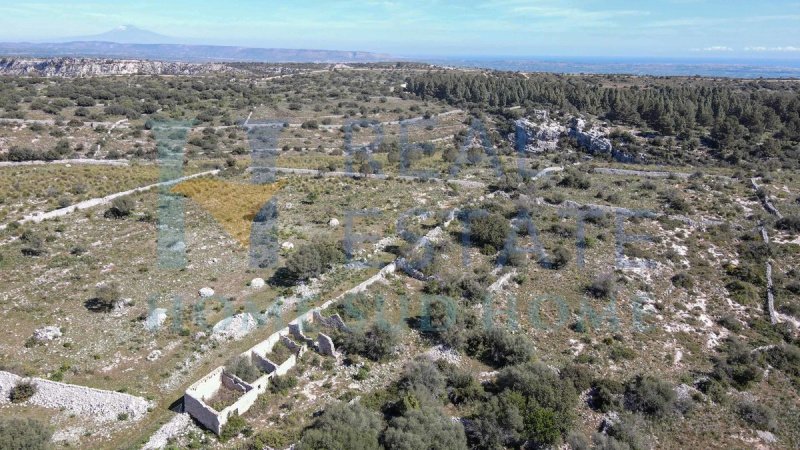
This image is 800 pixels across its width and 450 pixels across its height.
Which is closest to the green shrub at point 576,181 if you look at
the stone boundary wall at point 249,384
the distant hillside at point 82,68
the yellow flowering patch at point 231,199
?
the yellow flowering patch at point 231,199

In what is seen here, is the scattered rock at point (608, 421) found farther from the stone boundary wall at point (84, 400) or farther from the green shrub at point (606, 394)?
the stone boundary wall at point (84, 400)

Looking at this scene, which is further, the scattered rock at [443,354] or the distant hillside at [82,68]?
the distant hillside at [82,68]

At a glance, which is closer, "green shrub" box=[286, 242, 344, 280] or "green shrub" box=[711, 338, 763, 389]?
"green shrub" box=[711, 338, 763, 389]

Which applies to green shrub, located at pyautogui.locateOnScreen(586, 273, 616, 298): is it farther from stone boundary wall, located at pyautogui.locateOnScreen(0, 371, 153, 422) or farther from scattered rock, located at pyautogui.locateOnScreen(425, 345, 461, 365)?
stone boundary wall, located at pyautogui.locateOnScreen(0, 371, 153, 422)

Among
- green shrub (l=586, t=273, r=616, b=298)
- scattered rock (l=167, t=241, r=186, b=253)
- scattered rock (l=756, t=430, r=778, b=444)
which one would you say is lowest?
scattered rock (l=756, t=430, r=778, b=444)

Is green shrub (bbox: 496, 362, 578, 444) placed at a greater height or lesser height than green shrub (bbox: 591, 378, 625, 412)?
greater

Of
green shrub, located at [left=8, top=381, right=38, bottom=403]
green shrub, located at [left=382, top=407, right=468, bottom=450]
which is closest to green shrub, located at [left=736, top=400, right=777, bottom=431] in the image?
green shrub, located at [left=382, top=407, right=468, bottom=450]

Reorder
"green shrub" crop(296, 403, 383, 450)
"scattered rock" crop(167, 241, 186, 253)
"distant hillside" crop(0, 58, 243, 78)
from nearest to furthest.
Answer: "green shrub" crop(296, 403, 383, 450) < "scattered rock" crop(167, 241, 186, 253) < "distant hillside" crop(0, 58, 243, 78)
